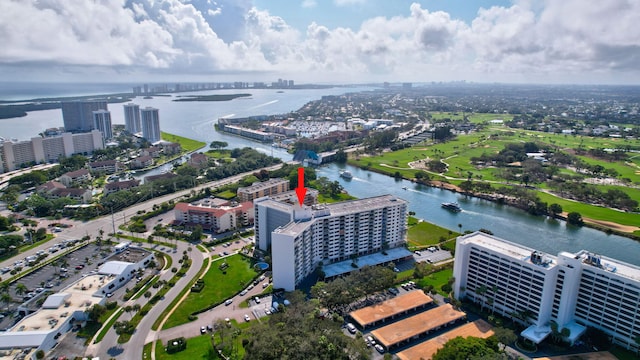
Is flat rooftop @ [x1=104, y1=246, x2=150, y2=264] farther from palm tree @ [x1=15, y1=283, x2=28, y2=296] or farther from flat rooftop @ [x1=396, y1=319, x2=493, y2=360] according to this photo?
flat rooftop @ [x1=396, y1=319, x2=493, y2=360]

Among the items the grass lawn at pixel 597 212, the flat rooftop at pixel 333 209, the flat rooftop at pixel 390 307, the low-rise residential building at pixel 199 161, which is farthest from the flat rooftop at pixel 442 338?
the low-rise residential building at pixel 199 161

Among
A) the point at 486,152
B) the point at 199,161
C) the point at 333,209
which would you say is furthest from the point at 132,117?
the point at 333,209

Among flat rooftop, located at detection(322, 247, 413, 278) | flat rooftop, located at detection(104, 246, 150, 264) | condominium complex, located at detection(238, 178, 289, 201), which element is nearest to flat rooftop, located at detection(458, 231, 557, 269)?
→ flat rooftop, located at detection(322, 247, 413, 278)

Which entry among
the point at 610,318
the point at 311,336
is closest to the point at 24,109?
the point at 311,336

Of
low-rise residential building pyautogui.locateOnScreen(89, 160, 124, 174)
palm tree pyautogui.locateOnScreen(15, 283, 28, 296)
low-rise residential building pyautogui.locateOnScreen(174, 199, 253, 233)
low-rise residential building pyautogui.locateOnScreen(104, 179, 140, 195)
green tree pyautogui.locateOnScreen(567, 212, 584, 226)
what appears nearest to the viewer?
palm tree pyautogui.locateOnScreen(15, 283, 28, 296)

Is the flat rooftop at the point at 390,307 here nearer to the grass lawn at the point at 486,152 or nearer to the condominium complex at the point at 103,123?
the grass lawn at the point at 486,152

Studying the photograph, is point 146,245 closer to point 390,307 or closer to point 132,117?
point 390,307
